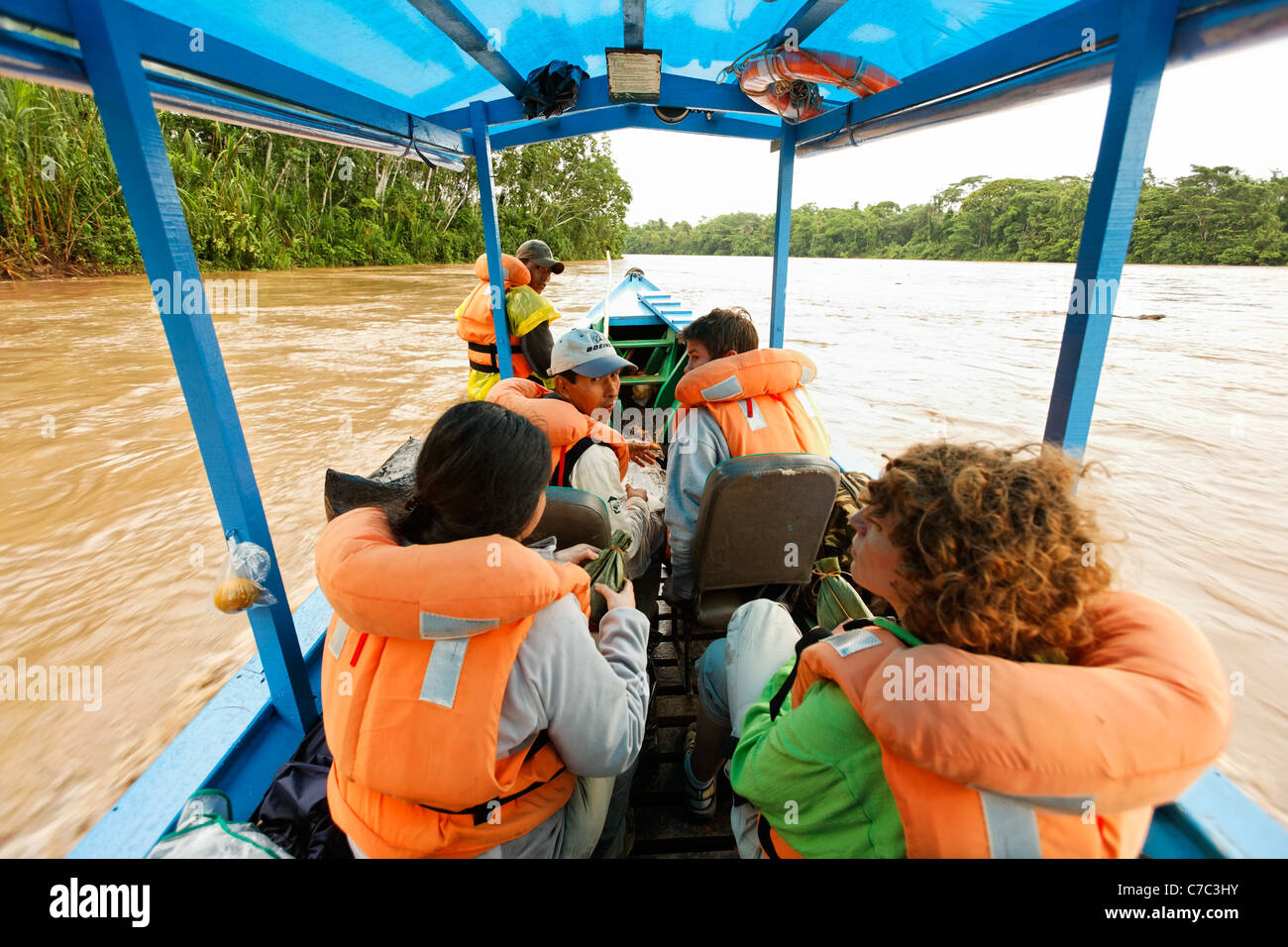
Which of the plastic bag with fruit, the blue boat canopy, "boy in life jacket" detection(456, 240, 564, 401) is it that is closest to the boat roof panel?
the blue boat canopy

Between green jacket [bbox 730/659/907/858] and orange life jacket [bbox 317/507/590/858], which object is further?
orange life jacket [bbox 317/507/590/858]

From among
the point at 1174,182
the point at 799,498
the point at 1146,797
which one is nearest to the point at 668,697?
the point at 799,498

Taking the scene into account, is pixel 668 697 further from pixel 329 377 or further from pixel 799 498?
pixel 329 377

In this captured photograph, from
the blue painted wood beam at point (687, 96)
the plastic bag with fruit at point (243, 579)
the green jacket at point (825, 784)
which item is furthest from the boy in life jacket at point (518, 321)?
the green jacket at point (825, 784)

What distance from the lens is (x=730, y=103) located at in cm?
358

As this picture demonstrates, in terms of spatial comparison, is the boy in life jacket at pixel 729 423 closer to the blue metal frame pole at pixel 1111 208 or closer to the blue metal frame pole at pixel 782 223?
the blue metal frame pole at pixel 1111 208

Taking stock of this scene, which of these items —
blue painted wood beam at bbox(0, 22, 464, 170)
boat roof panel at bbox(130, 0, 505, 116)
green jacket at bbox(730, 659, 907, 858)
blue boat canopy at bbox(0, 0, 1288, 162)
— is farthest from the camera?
boat roof panel at bbox(130, 0, 505, 116)

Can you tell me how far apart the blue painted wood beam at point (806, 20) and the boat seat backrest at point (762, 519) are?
184cm

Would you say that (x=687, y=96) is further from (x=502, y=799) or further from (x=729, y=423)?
(x=502, y=799)

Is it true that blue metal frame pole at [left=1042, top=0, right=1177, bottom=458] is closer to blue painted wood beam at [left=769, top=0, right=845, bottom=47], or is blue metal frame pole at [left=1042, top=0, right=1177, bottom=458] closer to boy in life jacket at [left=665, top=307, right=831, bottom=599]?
boy in life jacket at [left=665, top=307, right=831, bottom=599]

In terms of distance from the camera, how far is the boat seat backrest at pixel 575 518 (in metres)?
1.61

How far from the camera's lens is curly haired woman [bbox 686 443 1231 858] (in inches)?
27.0

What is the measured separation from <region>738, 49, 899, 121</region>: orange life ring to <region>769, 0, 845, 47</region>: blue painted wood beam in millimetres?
59
